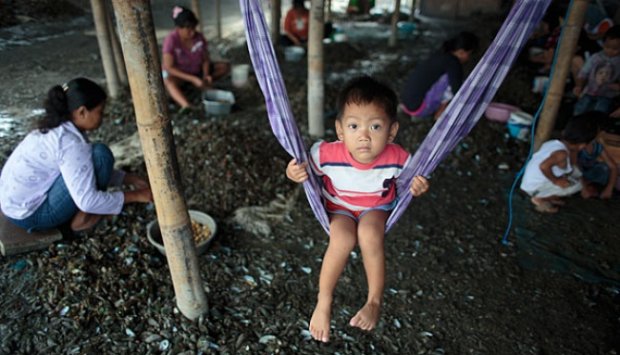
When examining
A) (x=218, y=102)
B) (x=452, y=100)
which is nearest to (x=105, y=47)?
(x=218, y=102)

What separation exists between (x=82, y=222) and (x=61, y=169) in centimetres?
43

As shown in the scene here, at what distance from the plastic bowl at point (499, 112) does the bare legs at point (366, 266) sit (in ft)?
10.1

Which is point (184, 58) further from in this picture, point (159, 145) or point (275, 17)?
point (159, 145)

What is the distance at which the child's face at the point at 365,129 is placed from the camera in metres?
1.57

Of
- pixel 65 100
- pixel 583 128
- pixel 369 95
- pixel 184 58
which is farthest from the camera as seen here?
pixel 184 58

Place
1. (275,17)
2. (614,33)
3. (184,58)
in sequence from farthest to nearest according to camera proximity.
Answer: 1. (275,17)
2. (184,58)
3. (614,33)

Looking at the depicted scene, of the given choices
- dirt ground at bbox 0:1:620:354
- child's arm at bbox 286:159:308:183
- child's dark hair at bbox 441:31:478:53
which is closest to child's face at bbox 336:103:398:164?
child's arm at bbox 286:159:308:183

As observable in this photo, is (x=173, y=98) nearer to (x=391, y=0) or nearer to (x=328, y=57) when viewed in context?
(x=328, y=57)

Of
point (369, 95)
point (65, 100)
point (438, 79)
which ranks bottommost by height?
point (438, 79)

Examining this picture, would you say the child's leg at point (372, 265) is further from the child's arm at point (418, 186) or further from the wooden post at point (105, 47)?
the wooden post at point (105, 47)

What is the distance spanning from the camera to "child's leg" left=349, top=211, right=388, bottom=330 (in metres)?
1.60

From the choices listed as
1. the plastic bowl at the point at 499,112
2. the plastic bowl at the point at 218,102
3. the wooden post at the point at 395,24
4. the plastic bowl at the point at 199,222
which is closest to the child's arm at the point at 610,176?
the plastic bowl at the point at 499,112

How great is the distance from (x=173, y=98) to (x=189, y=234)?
2.80m

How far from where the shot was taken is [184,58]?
14.7 feet
